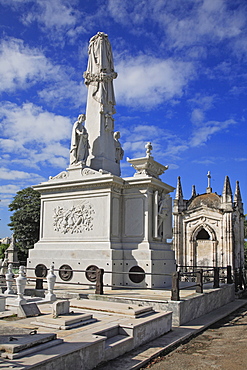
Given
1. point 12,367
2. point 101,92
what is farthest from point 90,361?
point 101,92

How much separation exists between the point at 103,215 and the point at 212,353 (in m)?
7.27

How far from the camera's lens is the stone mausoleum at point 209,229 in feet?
136

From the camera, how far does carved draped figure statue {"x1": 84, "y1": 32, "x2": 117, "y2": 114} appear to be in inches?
664

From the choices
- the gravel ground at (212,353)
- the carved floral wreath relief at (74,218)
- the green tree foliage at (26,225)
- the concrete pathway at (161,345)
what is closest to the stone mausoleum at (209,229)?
the green tree foliage at (26,225)

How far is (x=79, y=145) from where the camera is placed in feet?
51.5

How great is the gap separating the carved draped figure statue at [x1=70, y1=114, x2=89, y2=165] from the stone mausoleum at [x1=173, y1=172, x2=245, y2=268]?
28911 mm

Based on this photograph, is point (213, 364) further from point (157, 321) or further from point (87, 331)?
point (87, 331)

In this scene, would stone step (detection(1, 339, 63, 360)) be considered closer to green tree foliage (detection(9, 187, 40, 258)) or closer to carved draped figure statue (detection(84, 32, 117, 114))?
carved draped figure statue (detection(84, 32, 117, 114))

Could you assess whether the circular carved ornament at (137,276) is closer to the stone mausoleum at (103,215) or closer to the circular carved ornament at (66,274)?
the stone mausoleum at (103,215)

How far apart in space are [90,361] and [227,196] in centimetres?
3735

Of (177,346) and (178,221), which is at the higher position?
(178,221)

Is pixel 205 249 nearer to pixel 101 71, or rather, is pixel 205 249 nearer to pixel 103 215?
pixel 101 71

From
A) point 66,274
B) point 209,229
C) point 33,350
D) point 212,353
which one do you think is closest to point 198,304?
point 212,353

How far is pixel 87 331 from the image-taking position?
7.37m
